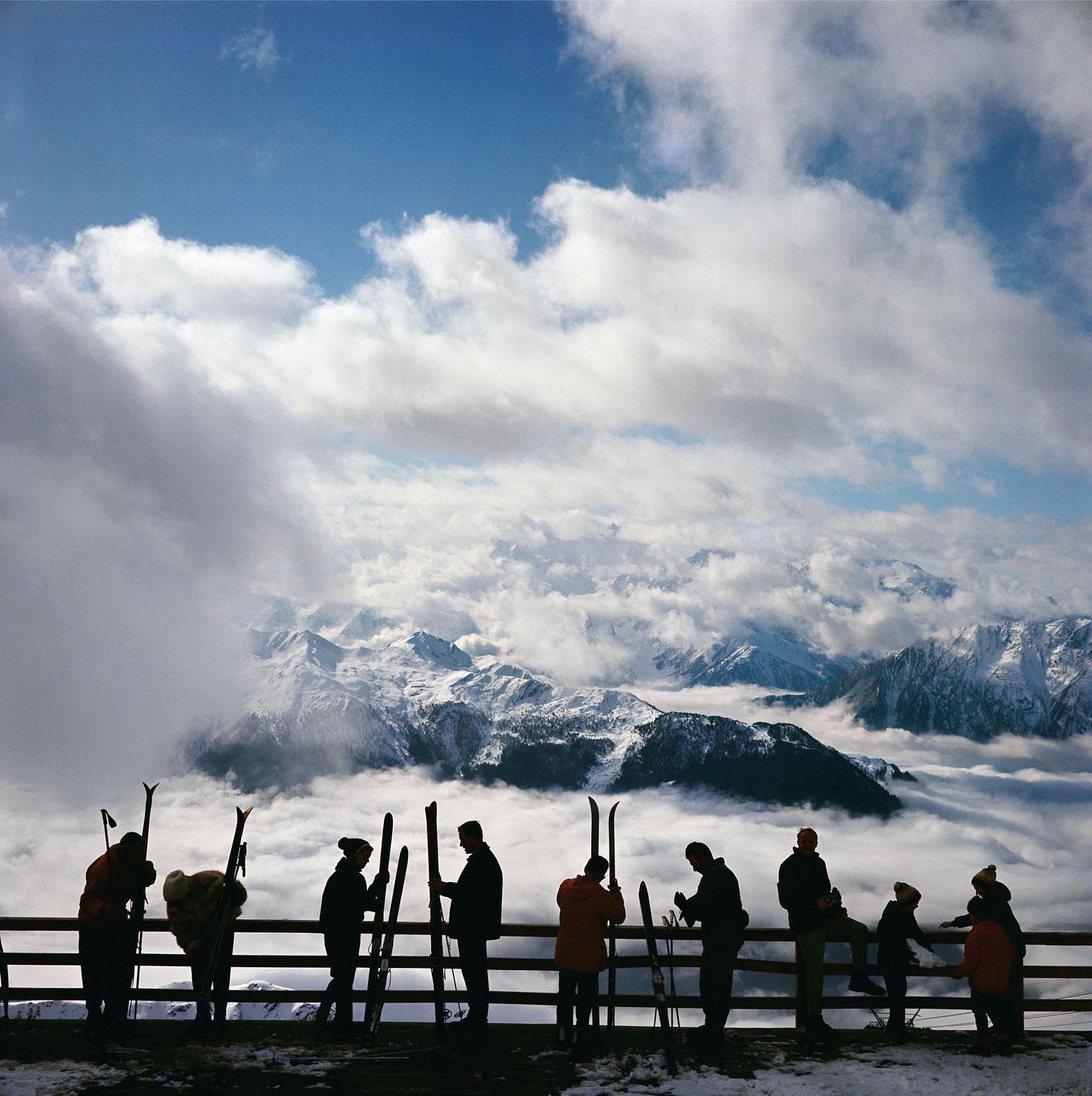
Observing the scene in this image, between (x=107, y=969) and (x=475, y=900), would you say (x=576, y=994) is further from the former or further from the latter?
(x=107, y=969)

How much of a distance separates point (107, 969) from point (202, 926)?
1.19m

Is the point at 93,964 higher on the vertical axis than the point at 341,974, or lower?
higher

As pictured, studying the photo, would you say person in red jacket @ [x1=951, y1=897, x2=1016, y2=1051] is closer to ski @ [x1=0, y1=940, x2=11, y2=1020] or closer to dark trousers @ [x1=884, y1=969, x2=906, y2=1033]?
dark trousers @ [x1=884, y1=969, x2=906, y2=1033]

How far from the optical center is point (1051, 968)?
12102mm

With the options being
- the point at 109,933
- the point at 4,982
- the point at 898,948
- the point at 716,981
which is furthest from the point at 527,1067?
the point at 4,982

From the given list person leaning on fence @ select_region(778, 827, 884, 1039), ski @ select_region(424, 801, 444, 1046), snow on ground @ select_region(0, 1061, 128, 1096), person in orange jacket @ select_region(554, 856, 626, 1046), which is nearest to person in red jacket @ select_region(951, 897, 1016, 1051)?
person leaning on fence @ select_region(778, 827, 884, 1039)

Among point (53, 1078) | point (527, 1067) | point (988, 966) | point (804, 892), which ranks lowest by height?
point (527, 1067)

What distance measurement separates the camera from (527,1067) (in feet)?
35.3

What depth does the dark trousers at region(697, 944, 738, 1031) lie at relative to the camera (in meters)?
11.3

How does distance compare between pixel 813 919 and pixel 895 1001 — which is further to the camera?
pixel 895 1001

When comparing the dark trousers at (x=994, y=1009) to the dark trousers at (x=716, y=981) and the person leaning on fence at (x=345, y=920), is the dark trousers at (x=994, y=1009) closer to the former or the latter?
the dark trousers at (x=716, y=981)

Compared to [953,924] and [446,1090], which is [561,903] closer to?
A: [446,1090]

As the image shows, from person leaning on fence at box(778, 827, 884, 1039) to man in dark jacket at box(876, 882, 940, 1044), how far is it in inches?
9.3

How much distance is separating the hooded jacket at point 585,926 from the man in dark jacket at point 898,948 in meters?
3.55
